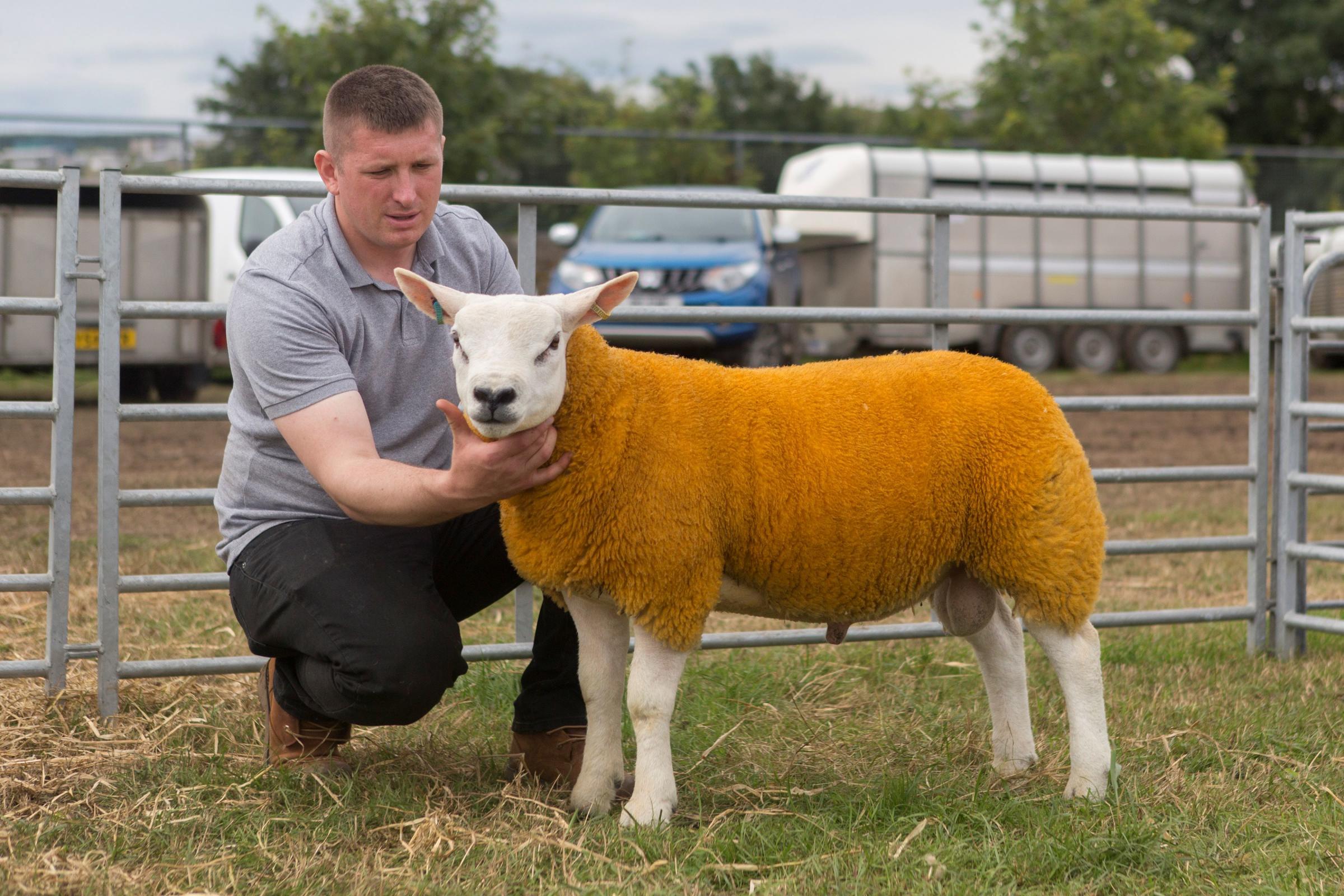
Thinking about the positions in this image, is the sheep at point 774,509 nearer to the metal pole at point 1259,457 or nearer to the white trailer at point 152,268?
the metal pole at point 1259,457

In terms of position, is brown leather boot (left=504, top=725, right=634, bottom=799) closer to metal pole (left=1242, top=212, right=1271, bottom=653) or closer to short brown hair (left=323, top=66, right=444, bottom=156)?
short brown hair (left=323, top=66, right=444, bottom=156)

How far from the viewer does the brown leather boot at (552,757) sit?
3.11 m

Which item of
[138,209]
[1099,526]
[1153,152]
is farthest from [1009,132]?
[1099,526]

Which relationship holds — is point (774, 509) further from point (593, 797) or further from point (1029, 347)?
point (1029, 347)

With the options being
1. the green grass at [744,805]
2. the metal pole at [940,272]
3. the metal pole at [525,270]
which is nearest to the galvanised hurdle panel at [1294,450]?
the green grass at [744,805]

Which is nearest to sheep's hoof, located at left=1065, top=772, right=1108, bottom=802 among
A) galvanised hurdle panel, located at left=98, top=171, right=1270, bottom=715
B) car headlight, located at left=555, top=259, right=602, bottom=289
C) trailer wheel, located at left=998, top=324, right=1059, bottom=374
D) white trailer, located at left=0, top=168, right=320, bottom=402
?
galvanised hurdle panel, located at left=98, top=171, right=1270, bottom=715

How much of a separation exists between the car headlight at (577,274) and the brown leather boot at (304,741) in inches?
303

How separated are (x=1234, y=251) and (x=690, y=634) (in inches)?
536

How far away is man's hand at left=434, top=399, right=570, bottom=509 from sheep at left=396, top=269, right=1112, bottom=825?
0.16 feet

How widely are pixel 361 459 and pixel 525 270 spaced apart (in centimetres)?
119

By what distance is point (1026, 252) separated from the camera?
→ 1416cm

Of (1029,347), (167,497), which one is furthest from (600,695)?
(1029,347)

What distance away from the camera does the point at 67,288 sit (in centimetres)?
344

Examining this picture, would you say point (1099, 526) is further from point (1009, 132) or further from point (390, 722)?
point (1009, 132)
